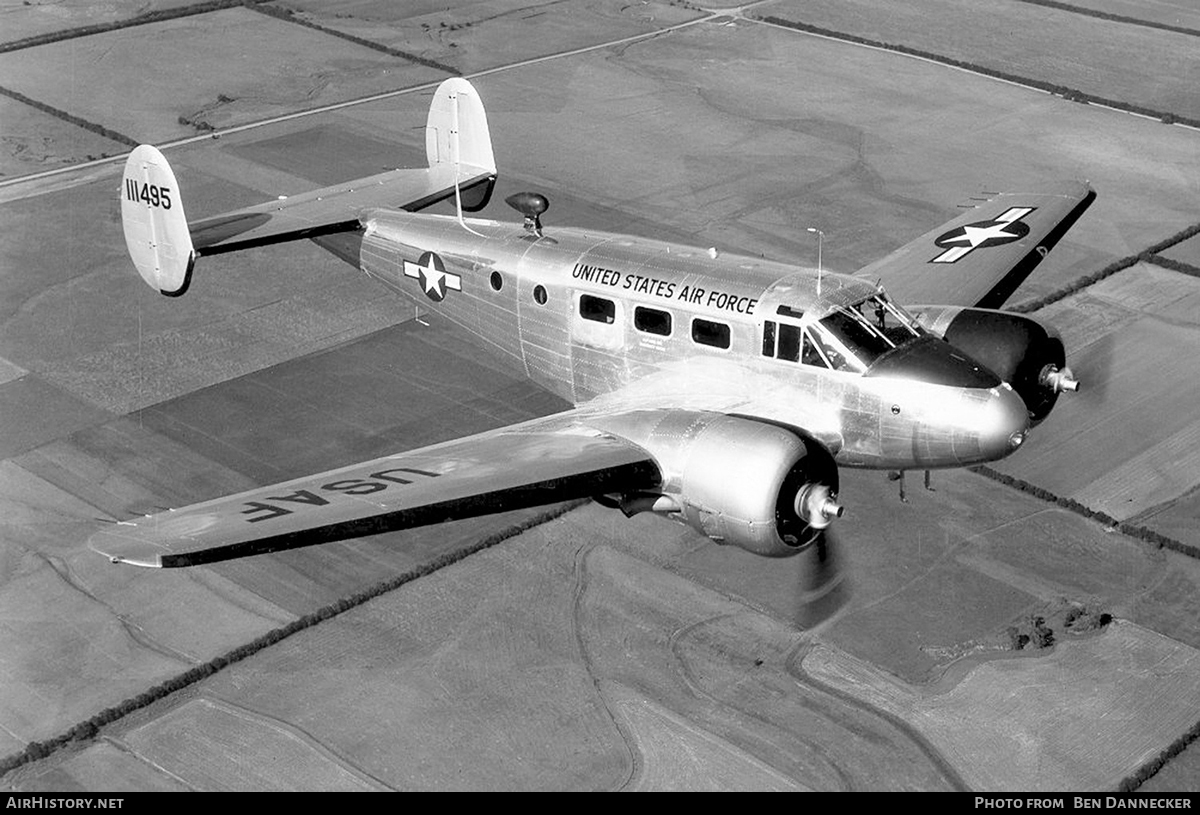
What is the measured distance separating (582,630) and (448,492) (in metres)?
3.10

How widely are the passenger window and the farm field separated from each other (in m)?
2.89

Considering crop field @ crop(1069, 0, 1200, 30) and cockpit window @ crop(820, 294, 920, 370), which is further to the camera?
crop field @ crop(1069, 0, 1200, 30)

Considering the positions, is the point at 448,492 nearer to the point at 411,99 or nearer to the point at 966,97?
the point at 411,99

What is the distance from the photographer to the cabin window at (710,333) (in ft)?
67.9

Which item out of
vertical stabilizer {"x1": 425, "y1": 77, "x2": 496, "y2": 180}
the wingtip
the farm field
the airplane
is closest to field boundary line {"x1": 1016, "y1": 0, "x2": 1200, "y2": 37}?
the farm field

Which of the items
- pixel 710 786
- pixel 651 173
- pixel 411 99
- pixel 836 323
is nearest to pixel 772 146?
pixel 651 173

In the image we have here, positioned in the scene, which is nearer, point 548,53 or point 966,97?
point 966,97

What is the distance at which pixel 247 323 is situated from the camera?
28.1 meters

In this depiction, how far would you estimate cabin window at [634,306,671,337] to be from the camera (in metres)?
21.2

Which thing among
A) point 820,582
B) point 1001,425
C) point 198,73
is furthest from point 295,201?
point 198,73

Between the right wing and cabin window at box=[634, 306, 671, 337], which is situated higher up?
the right wing

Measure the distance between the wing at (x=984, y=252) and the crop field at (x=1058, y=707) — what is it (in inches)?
265

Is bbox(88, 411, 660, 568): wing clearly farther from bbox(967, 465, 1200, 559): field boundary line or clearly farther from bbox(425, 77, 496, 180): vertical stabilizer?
bbox(425, 77, 496, 180): vertical stabilizer

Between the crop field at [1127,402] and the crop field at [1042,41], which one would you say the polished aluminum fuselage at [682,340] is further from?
the crop field at [1042,41]
